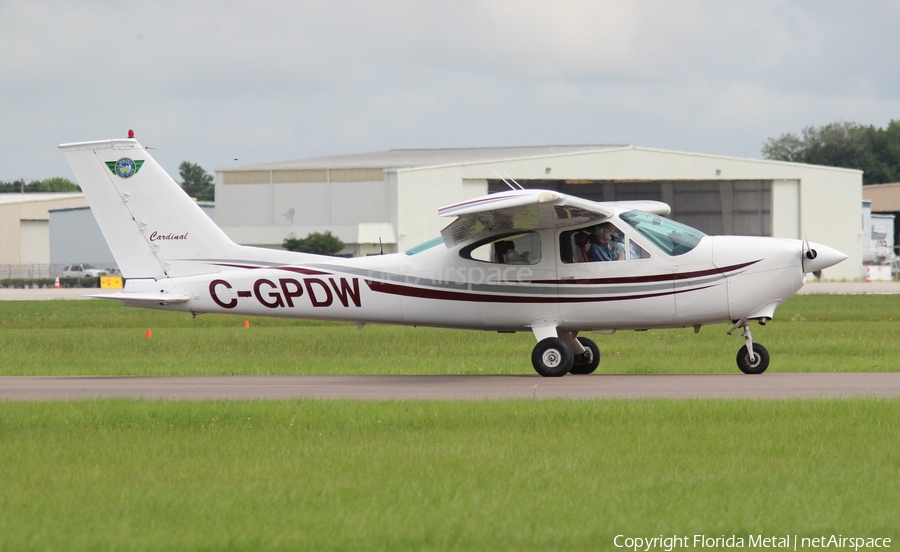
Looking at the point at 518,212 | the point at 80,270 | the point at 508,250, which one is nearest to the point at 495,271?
the point at 508,250

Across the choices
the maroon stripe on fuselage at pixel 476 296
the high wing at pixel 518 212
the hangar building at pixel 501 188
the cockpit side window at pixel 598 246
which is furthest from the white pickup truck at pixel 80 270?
the cockpit side window at pixel 598 246

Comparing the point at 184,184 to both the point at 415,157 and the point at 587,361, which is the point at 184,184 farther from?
the point at 587,361

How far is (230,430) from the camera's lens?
397 inches

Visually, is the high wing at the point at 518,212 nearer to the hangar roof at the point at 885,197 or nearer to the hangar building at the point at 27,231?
the hangar building at the point at 27,231

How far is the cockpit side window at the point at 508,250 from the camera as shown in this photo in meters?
15.2

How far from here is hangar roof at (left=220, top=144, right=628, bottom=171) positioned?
64.2 meters

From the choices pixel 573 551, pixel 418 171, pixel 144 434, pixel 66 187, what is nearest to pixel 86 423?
pixel 144 434

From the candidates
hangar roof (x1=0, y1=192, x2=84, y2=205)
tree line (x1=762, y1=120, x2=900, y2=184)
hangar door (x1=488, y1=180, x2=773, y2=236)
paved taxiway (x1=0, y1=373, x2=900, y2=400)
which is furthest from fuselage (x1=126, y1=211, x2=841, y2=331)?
tree line (x1=762, y1=120, x2=900, y2=184)

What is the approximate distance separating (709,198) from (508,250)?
54.7 metres

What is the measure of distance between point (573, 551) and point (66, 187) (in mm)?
157028

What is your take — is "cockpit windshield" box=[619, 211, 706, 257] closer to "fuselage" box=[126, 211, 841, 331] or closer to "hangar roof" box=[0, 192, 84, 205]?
"fuselage" box=[126, 211, 841, 331]

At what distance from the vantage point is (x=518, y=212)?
14.4 metres

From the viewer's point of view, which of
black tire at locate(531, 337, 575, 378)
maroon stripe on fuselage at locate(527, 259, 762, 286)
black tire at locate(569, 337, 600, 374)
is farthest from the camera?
black tire at locate(569, 337, 600, 374)

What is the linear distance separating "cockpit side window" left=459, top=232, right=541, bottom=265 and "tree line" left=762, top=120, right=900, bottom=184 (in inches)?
4488
